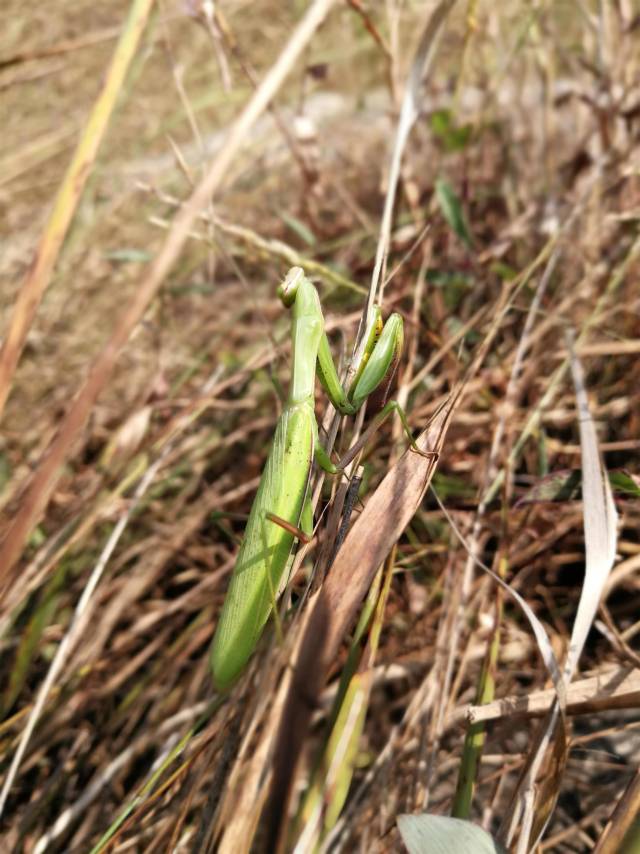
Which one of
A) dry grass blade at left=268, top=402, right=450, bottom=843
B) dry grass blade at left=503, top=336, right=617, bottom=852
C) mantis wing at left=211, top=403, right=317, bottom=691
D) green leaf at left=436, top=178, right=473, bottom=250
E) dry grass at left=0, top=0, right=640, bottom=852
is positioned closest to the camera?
dry grass blade at left=268, top=402, right=450, bottom=843

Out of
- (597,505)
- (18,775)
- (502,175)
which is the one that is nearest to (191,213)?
(597,505)

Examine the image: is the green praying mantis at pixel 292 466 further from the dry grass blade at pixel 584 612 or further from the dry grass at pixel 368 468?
the dry grass blade at pixel 584 612

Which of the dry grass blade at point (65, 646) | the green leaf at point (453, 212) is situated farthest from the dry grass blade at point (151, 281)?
the green leaf at point (453, 212)

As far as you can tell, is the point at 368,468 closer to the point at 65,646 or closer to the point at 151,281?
the point at 65,646

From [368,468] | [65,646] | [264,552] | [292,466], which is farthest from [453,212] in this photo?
[65,646]

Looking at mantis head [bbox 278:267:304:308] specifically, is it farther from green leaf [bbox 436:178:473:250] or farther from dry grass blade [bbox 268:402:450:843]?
green leaf [bbox 436:178:473:250]

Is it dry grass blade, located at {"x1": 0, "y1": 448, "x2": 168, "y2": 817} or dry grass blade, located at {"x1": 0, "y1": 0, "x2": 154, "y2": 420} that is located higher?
dry grass blade, located at {"x1": 0, "y1": 0, "x2": 154, "y2": 420}

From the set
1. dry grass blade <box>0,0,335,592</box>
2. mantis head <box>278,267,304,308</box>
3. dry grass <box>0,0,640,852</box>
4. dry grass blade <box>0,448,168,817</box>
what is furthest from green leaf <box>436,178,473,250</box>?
dry grass blade <box>0,0,335,592</box>

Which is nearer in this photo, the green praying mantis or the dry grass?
the green praying mantis
